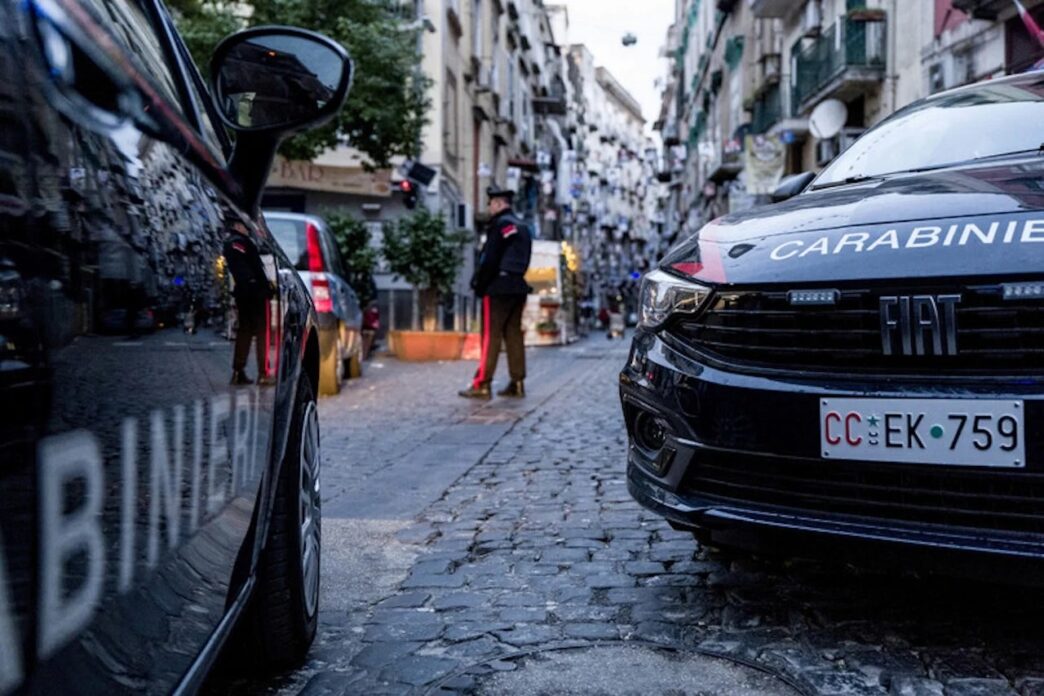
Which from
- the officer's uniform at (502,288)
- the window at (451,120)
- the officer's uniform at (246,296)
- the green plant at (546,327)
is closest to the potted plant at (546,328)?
the green plant at (546,327)

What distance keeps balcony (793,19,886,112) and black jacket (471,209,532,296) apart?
1605 centimetres

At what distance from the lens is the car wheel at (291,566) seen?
2.69 metres

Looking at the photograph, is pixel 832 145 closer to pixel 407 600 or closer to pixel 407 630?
pixel 407 600

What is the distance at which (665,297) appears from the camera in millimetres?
3371

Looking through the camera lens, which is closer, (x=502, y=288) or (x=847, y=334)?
(x=847, y=334)

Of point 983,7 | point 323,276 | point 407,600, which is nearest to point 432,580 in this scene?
point 407,600

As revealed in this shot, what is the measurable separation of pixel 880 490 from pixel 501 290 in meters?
7.52

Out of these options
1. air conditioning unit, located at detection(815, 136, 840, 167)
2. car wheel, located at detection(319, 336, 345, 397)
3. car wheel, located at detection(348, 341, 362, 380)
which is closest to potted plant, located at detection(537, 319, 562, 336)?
air conditioning unit, located at detection(815, 136, 840, 167)

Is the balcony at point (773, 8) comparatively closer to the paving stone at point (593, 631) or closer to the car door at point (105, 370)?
the paving stone at point (593, 631)

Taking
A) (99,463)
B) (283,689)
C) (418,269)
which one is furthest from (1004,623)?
(418,269)

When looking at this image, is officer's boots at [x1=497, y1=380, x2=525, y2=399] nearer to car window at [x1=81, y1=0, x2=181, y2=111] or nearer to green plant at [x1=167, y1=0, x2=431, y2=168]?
car window at [x1=81, y1=0, x2=181, y2=111]

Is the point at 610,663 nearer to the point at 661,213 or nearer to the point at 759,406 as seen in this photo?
the point at 759,406

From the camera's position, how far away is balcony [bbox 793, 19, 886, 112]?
24.0 metres

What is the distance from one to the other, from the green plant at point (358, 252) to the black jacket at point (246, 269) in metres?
14.4
